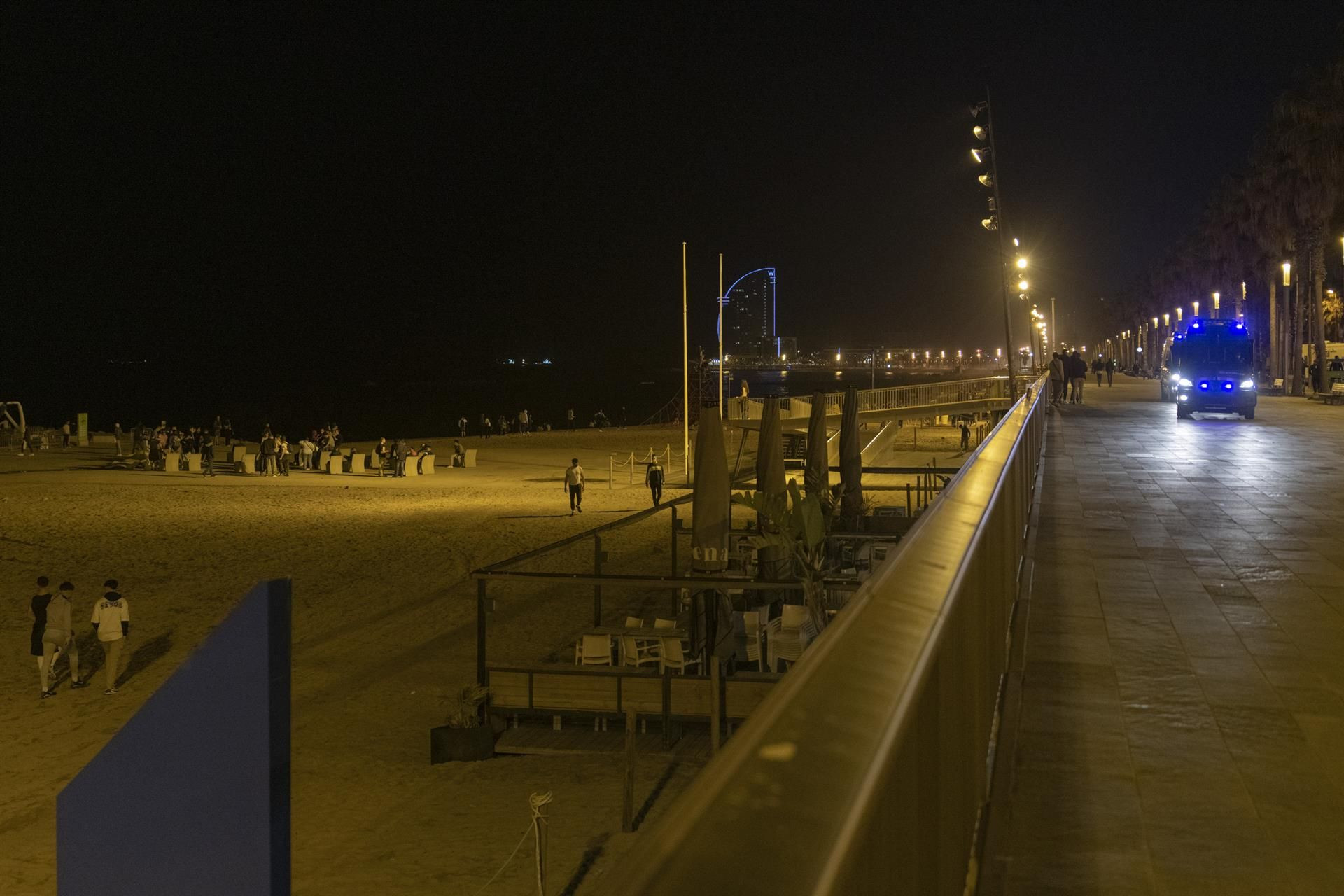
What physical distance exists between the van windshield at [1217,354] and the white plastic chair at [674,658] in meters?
22.0

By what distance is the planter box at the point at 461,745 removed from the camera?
11836 mm

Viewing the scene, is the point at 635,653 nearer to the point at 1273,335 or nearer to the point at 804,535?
the point at 804,535

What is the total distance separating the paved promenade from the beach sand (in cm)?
303

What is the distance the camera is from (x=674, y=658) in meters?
13.0

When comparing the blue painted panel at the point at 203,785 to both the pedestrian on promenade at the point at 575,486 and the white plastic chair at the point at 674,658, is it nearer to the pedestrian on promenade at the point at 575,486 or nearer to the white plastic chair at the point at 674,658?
the white plastic chair at the point at 674,658

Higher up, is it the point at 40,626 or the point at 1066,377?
the point at 1066,377

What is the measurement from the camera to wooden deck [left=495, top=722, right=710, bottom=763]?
38.9 feet

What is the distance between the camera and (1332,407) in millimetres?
36031

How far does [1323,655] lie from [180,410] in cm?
15050

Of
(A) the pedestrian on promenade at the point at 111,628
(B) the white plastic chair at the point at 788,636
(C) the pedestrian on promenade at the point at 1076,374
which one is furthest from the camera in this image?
(C) the pedestrian on promenade at the point at 1076,374

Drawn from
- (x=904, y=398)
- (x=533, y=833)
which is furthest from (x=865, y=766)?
(x=904, y=398)

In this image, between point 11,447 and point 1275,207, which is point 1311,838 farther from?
point 1275,207

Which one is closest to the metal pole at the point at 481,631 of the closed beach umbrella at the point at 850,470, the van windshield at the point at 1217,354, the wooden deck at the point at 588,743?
the wooden deck at the point at 588,743

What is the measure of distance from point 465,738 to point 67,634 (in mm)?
5641
